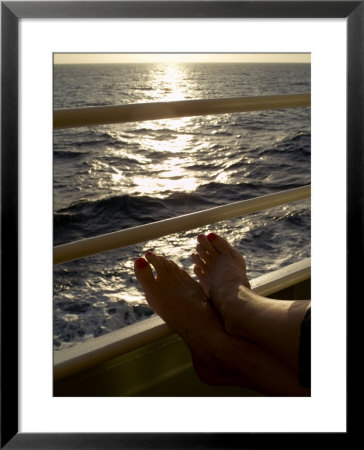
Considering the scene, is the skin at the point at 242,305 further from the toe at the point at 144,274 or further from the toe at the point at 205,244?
the toe at the point at 144,274

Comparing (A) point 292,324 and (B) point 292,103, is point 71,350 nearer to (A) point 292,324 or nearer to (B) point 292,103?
(A) point 292,324

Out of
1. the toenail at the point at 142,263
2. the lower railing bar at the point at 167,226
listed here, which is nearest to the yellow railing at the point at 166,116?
the lower railing bar at the point at 167,226

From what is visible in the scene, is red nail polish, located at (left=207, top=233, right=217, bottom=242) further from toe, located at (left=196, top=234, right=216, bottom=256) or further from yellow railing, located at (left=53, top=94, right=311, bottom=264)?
yellow railing, located at (left=53, top=94, right=311, bottom=264)

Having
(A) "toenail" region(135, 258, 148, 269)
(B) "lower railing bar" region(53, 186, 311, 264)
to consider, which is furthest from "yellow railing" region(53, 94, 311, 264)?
(A) "toenail" region(135, 258, 148, 269)

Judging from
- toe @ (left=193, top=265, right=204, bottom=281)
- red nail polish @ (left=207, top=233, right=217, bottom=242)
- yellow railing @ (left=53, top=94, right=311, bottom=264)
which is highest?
yellow railing @ (left=53, top=94, right=311, bottom=264)
